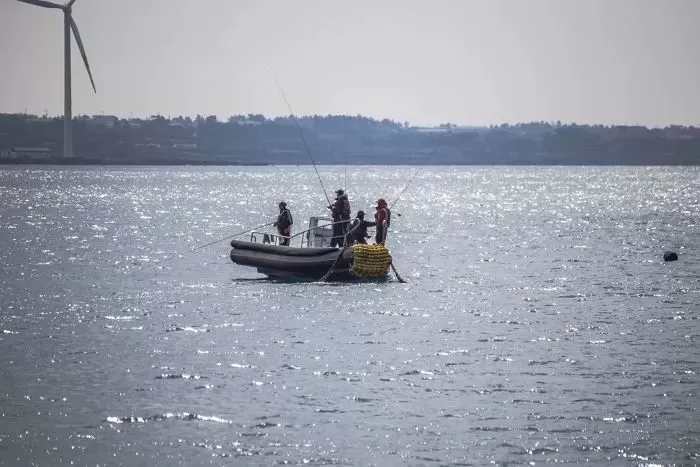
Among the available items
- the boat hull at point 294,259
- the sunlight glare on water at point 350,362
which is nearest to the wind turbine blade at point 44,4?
the sunlight glare on water at point 350,362

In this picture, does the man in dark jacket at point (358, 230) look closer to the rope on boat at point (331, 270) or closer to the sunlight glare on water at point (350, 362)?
the rope on boat at point (331, 270)

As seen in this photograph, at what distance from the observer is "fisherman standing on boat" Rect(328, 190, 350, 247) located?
123 feet

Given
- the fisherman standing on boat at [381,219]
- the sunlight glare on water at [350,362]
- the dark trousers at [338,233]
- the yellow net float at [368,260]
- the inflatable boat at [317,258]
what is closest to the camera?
the sunlight glare on water at [350,362]

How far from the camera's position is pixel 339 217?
125ft

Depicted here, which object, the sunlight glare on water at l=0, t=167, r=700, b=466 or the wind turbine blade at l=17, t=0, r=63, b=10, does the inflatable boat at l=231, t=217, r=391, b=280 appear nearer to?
the sunlight glare on water at l=0, t=167, r=700, b=466

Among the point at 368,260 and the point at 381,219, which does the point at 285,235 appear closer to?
the point at 368,260

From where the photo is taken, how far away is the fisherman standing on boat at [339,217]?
123ft

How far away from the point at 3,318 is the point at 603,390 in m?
17.2

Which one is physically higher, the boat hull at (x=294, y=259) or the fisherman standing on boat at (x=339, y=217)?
the fisherman standing on boat at (x=339, y=217)

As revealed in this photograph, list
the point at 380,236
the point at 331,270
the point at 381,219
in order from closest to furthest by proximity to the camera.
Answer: the point at 331,270 → the point at 381,219 → the point at 380,236

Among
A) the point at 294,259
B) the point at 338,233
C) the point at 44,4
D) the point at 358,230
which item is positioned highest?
the point at 44,4

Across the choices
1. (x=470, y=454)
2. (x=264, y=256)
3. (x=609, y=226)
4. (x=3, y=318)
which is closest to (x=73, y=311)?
A: (x=3, y=318)

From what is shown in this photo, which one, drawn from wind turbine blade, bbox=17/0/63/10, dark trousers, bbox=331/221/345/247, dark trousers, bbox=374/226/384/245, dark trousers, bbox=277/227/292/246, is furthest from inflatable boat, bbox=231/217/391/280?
wind turbine blade, bbox=17/0/63/10

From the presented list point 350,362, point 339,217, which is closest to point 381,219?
point 339,217
